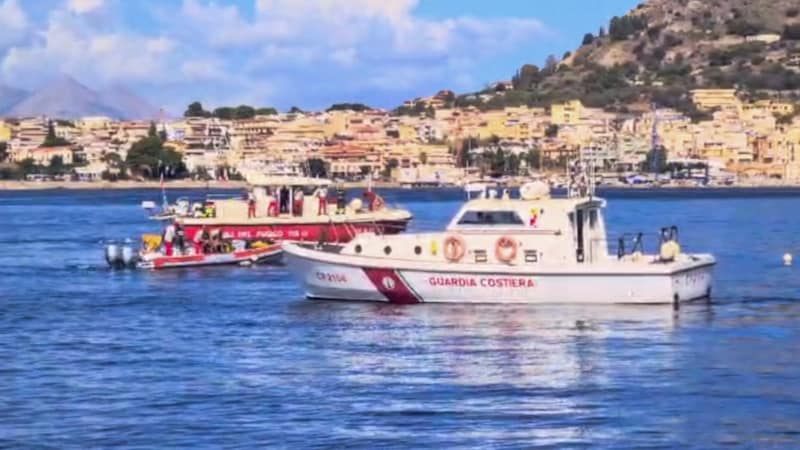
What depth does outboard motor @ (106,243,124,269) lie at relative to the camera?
4906 cm

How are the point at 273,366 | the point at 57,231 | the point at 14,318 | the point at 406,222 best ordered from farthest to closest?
the point at 57,231 < the point at 406,222 < the point at 14,318 < the point at 273,366

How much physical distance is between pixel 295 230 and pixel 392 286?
18383 millimetres

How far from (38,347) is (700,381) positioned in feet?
35.1

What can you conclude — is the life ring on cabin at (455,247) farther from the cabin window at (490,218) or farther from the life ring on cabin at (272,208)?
the life ring on cabin at (272,208)

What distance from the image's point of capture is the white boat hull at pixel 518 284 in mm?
32844

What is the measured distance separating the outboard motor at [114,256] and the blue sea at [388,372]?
797 cm

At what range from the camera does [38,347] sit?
29.7 m

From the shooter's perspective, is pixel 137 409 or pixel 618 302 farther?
pixel 618 302

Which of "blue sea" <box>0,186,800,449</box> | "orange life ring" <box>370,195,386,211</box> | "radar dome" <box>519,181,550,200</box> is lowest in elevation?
"blue sea" <box>0,186,800,449</box>

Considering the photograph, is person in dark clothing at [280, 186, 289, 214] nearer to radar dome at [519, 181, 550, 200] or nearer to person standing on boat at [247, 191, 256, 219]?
person standing on boat at [247, 191, 256, 219]

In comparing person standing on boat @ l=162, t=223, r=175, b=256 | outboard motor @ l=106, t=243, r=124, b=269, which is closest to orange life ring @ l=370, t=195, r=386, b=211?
person standing on boat @ l=162, t=223, r=175, b=256

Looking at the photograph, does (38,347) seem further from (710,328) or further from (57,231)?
(57,231)

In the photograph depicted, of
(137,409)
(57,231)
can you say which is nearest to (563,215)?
(137,409)

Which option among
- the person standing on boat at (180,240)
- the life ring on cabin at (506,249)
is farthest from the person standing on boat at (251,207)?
the life ring on cabin at (506,249)
